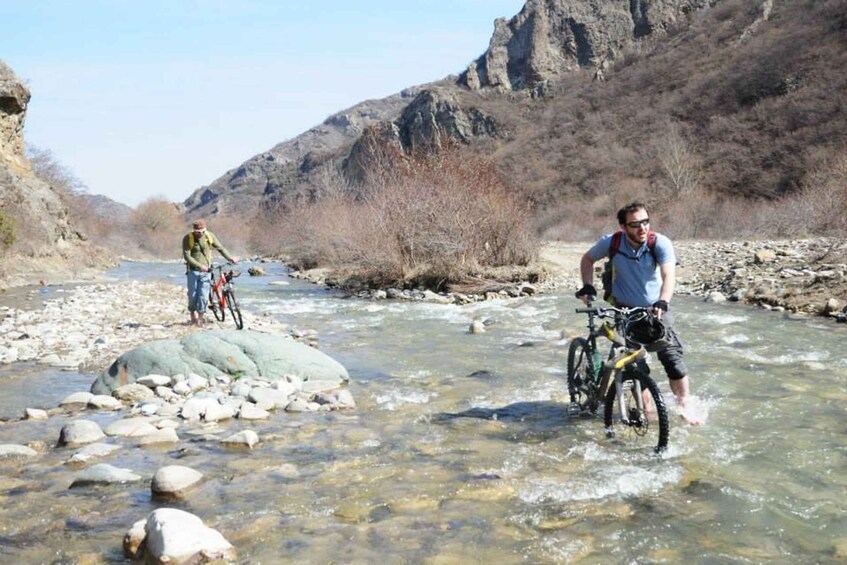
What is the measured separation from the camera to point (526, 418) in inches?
305

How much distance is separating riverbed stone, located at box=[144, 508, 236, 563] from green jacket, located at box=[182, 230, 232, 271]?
8.87 meters

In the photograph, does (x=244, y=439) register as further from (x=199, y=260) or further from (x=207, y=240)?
(x=207, y=240)

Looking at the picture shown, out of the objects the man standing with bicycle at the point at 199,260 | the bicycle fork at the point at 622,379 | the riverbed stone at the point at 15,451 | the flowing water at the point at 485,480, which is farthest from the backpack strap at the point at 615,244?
the man standing with bicycle at the point at 199,260

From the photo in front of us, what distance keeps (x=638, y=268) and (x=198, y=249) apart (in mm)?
9029

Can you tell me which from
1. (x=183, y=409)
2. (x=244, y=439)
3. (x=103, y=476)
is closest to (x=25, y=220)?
(x=183, y=409)

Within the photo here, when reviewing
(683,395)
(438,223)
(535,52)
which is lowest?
(683,395)

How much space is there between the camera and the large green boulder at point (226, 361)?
9.14 m

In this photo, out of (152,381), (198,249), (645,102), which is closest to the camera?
(152,381)

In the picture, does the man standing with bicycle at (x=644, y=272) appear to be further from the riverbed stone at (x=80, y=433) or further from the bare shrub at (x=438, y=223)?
the bare shrub at (x=438, y=223)

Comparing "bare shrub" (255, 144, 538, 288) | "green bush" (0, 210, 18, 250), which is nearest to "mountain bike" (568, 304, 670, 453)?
"bare shrub" (255, 144, 538, 288)

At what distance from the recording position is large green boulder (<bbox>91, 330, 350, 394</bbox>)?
30.0 ft

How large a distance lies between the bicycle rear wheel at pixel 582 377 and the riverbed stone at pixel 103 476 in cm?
437

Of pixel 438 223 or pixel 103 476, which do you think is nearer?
pixel 103 476

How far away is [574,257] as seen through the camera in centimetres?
2878
